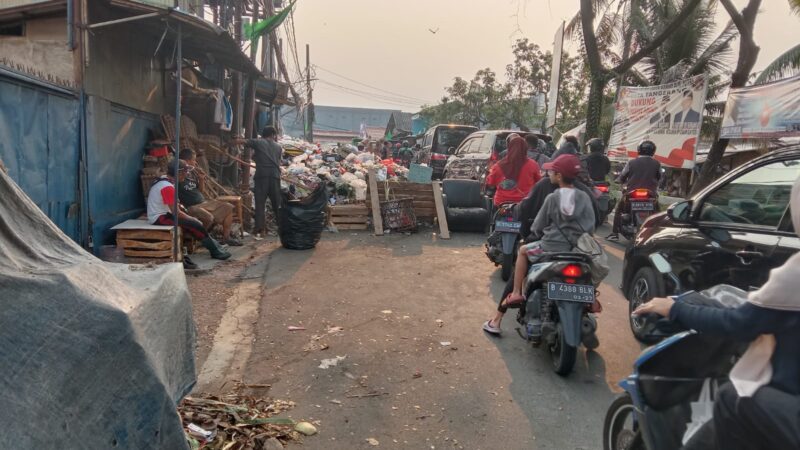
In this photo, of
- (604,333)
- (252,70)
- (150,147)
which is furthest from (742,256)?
(252,70)

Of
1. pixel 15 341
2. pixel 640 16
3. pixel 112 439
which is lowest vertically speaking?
pixel 112 439

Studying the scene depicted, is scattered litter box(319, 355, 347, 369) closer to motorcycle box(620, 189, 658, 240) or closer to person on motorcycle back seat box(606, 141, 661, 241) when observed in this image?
motorcycle box(620, 189, 658, 240)

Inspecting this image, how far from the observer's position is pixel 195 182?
841 cm

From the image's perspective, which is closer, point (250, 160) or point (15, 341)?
point (15, 341)

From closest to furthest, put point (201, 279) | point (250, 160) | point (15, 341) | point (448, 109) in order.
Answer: point (15, 341) < point (201, 279) < point (250, 160) < point (448, 109)

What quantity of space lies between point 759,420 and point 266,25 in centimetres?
1288

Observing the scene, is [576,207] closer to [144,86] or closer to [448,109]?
[144,86]

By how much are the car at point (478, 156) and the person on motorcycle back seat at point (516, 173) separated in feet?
13.0

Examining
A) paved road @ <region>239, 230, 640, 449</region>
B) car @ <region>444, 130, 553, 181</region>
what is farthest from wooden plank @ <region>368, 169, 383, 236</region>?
paved road @ <region>239, 230, 640, 449</region>

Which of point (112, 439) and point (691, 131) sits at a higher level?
point (691, 131)

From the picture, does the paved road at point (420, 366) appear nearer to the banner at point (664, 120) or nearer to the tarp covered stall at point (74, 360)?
the tarp covered stall at point (74, 360)

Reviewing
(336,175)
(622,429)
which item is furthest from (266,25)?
(622,429)

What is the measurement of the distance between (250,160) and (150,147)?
10.5ft

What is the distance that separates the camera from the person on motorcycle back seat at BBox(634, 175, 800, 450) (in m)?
1.56
